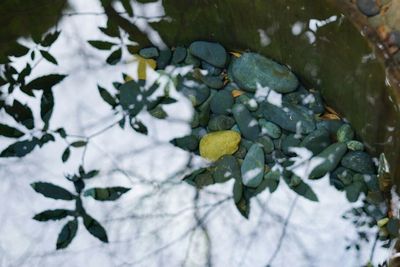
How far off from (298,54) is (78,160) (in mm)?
750

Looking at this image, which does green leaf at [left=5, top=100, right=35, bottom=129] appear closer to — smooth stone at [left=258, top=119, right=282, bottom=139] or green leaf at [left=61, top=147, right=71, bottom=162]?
green leaf at [left=61, top=147, right=71, bottom=162]

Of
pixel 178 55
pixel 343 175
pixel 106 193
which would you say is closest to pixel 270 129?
pixel 343 175

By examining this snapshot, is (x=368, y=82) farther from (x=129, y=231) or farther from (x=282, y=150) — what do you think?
(x=129, y=231)

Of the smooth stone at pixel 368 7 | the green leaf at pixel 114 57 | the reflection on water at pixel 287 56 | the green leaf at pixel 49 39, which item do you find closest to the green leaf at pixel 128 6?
the reflection on water at pixel 287 56

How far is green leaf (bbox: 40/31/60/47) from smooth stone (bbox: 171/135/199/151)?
55 cm

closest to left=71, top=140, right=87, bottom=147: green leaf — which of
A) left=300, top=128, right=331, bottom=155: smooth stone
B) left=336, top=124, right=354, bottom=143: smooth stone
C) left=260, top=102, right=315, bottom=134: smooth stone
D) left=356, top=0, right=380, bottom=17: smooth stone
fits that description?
left=260, top=102, right=315, bottom=134: smooth stone

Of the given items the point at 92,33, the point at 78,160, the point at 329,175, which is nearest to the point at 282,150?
the point at 329,175

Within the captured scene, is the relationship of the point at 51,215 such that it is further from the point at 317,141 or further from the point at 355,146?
the point at 355,146

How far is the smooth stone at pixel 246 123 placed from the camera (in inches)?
64.6

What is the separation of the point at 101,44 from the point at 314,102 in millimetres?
734

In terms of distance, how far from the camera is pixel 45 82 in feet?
5.74

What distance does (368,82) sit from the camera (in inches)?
57.0

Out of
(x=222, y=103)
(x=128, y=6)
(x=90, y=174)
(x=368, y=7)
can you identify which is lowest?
(x=90, y=174)

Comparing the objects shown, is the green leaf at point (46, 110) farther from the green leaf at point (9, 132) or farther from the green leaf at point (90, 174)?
the green leaf at point (90, 174)
